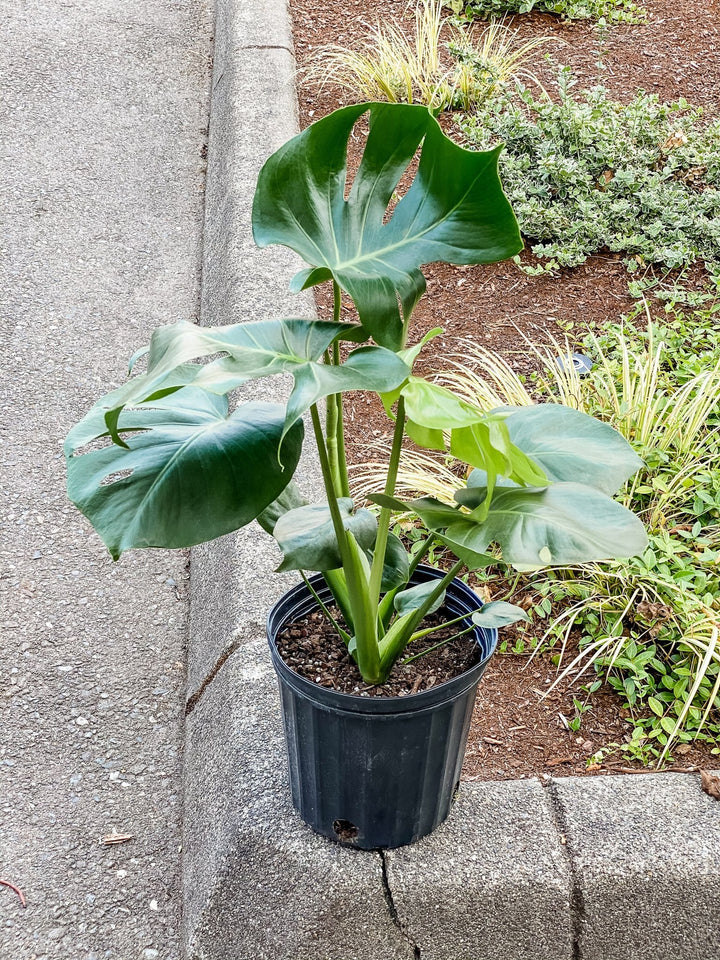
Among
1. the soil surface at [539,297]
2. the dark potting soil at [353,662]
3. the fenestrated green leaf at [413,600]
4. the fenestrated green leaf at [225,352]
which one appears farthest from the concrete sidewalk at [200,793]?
the fenestrated green leaf at [225,352]

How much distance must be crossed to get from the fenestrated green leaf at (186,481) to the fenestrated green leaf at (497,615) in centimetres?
42

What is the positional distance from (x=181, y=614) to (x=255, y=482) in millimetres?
1382

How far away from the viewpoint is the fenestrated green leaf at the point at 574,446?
63.3 inches

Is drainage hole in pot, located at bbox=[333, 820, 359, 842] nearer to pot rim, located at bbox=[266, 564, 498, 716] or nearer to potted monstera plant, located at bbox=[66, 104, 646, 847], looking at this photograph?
potted monstera plant, located at bbox=[66, 104, 646, 847]

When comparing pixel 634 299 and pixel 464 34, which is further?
pixel 464 34

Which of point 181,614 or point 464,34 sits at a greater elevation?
point 464,34

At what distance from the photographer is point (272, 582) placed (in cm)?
249

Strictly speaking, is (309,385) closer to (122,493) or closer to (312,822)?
(122,493)

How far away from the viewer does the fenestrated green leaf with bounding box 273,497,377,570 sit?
157 centimetres

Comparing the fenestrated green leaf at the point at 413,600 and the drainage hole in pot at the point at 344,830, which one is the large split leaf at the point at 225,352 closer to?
the fenestrated green leaf at the point at 413,600

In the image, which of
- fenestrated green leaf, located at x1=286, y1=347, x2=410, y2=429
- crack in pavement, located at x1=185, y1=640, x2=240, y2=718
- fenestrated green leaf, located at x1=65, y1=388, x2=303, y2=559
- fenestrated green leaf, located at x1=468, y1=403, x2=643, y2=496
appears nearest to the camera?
fenestrated green leaf, located at x1=286, y1=347, x2=410, y2=429

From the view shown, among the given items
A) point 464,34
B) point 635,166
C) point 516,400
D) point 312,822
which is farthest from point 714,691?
point 464,34

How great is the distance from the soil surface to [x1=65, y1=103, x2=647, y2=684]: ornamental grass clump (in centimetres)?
70

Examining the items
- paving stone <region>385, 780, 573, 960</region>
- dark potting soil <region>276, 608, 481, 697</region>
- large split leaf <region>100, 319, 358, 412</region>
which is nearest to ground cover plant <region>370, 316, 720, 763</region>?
paving stone <region>385, 780, 573, 960</region>
